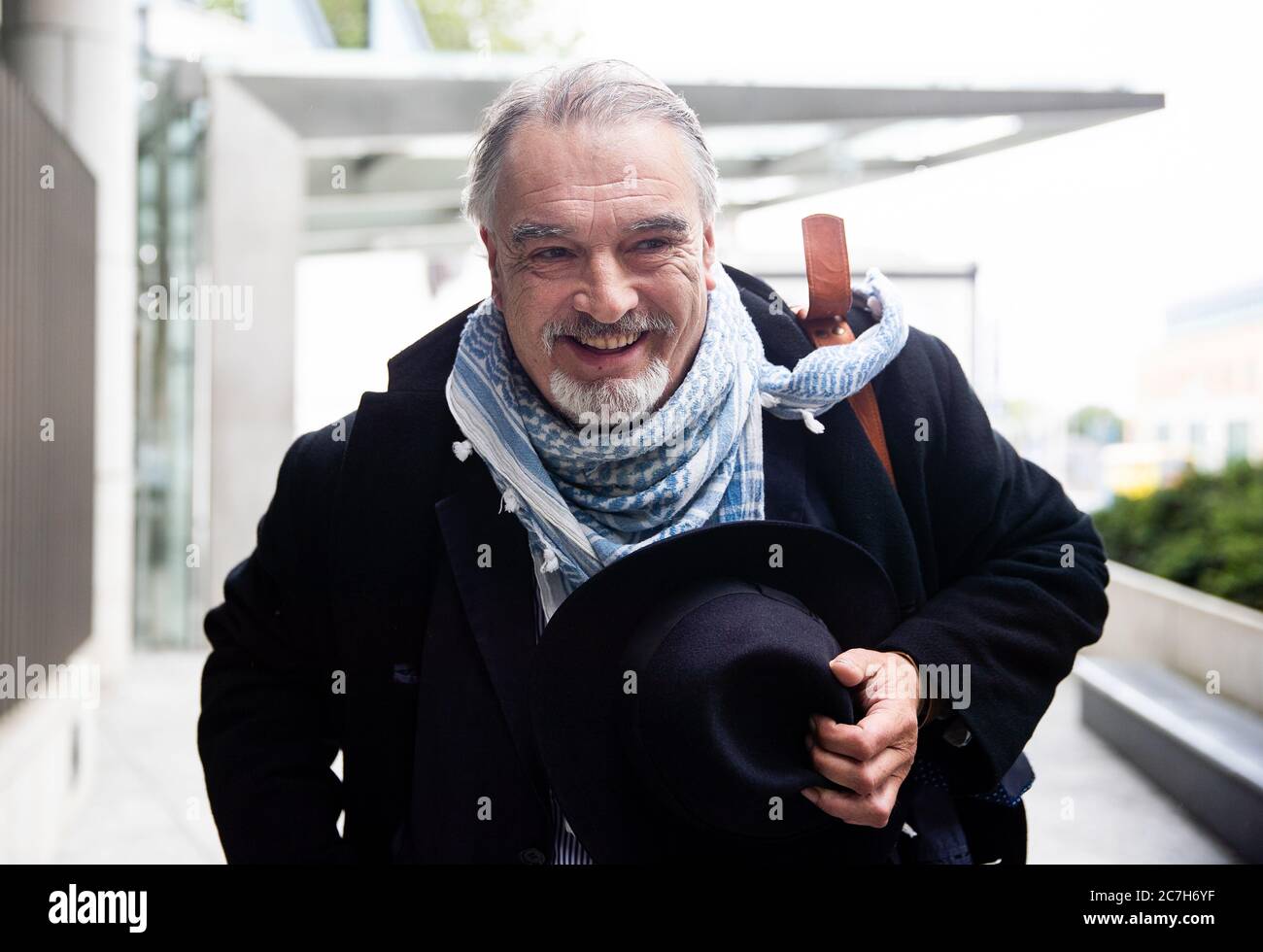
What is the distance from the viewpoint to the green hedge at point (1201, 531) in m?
5.80

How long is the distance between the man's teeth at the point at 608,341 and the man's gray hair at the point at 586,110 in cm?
21

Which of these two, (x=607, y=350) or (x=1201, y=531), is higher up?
(x=607, y=350)

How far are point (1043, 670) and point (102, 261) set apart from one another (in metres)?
5.45

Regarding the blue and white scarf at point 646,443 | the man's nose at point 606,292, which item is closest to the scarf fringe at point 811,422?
the blue and white scarf at point 646,443

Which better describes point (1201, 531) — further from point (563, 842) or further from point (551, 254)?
point (551, 254)

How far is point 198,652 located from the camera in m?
6.74

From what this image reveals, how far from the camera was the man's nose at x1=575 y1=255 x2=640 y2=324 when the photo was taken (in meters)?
1.50

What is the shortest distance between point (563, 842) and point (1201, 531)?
6297 millimetres

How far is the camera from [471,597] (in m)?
1.62

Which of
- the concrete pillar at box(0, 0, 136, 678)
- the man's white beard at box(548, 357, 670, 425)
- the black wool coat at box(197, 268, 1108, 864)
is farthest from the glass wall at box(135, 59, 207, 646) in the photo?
the man's white beard at box(548, 357, 670, 425)

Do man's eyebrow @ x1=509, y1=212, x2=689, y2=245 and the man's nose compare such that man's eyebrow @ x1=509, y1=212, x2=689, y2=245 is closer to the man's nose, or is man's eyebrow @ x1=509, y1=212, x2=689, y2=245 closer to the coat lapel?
the man's nose

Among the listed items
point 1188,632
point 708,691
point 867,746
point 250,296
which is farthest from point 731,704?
point 250,296
